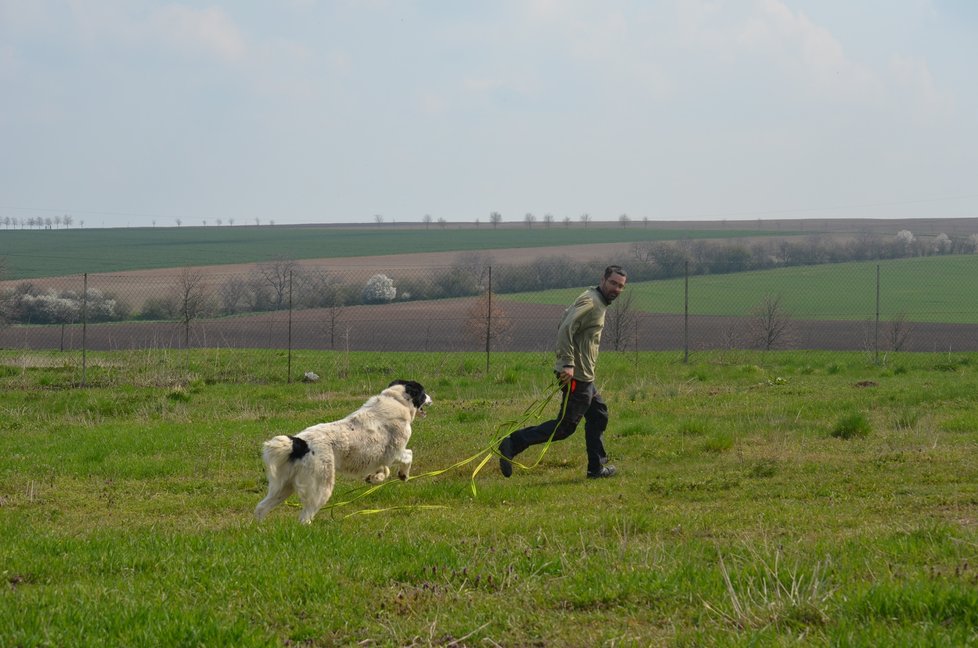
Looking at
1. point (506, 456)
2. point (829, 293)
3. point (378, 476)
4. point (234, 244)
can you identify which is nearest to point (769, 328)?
point (829, 293)

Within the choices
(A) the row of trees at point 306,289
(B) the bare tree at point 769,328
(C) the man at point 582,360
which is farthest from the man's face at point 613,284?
(B) the bare tree at point 769,328

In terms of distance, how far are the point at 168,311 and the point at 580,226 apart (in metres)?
89.2

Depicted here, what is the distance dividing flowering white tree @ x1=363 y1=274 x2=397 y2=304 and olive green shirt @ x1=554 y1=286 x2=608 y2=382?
23003mm

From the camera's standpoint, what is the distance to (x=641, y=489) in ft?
30.3

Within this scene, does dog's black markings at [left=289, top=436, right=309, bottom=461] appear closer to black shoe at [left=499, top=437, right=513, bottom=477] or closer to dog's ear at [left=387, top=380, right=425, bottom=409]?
dog's ear at [left=387, top=380, right=425, bottom=409]

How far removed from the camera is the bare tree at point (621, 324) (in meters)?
26.8

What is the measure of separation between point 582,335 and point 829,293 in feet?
116

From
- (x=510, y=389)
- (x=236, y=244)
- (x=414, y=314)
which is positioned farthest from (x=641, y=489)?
(x=236, y=244)

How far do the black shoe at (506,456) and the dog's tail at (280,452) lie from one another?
2500 millimetres

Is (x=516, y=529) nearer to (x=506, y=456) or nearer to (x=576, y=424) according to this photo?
(x=576, y=424)

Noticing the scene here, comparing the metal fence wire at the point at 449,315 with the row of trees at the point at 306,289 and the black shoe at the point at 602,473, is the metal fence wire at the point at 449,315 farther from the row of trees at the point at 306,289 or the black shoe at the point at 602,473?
the black shoe at the point at 602,473

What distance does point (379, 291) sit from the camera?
33.4 metres

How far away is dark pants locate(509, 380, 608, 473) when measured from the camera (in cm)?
974

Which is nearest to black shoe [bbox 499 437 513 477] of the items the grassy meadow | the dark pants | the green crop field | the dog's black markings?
the dark pants
